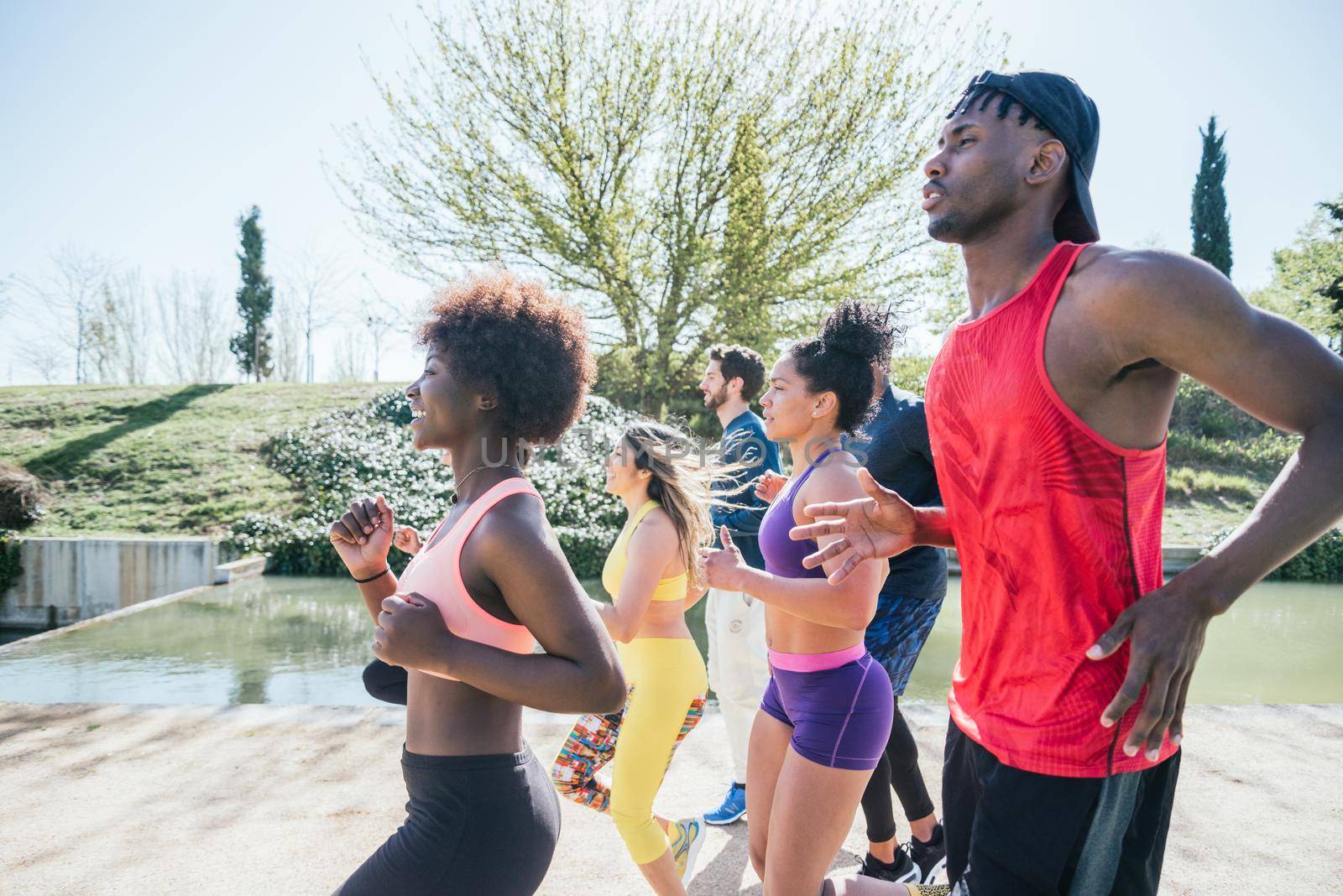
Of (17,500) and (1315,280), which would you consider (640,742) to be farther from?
(1315,280)

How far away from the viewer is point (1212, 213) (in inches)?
1192

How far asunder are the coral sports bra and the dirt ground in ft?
6.77

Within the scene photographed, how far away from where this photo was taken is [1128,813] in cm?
142

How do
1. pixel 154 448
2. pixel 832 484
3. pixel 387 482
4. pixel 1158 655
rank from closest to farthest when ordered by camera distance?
1. pixel 1158 655
2. pixel 832 484
3. pixel 387 482
4. pixel 154 448

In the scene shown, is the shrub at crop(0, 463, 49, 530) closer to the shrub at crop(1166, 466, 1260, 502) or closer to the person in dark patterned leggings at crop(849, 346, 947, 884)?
the person in dark patterned leggings at crop(849, 346, 947, 884)

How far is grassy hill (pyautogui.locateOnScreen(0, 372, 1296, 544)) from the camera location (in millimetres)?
14891

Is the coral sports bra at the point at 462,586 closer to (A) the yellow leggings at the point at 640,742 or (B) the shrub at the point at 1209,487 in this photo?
(A) the yellow leggings at the point at 640,742

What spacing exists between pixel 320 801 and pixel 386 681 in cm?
244

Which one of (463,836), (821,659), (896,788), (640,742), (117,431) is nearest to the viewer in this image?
(463,836)

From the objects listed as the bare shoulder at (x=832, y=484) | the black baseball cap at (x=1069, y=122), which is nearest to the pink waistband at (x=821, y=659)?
the bare shoulder at (x=832, y=484)

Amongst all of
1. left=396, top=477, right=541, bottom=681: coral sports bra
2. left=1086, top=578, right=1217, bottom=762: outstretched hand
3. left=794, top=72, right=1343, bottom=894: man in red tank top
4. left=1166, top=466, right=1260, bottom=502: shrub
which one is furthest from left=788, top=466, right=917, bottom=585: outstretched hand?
left=1166, top=466, right=1260, bottom=502: shrub

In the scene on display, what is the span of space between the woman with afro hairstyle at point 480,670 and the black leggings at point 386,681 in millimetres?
104

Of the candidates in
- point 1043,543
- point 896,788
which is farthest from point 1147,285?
point 896,788

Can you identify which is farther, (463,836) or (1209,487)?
(1209,487)
